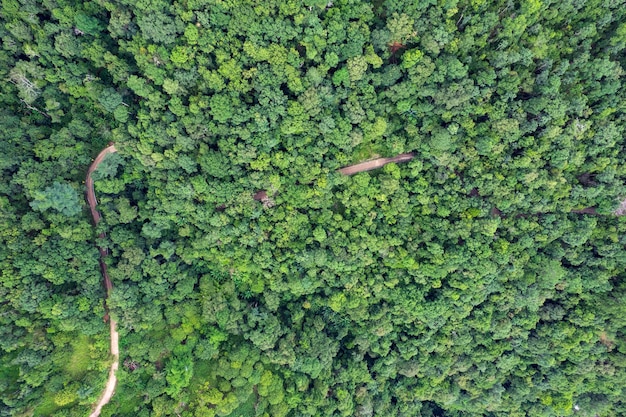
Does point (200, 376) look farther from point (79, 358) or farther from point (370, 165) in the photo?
point (370, 165)

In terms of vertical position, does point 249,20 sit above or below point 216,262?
above

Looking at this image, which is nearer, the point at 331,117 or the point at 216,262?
the point at 331,117

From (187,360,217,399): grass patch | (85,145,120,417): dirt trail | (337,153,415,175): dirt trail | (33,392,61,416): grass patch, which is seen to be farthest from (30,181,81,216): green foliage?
(337,153,415,175): dirt trail

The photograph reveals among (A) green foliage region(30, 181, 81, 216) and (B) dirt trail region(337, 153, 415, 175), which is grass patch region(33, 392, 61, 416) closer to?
(A) green foliage region(30, 181, 81, 216)

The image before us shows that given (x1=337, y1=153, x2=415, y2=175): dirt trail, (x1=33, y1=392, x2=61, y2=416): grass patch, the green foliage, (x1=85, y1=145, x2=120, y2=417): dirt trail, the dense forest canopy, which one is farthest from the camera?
(x1=337, y1=153, x2=415, y2=175): dirt trail

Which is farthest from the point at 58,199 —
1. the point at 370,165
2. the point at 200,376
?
the point at 370,165

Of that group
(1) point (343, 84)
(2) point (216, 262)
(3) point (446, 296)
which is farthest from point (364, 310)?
(1) point (343, 84)

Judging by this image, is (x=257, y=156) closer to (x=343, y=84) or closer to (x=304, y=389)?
(x=343, y=84)
